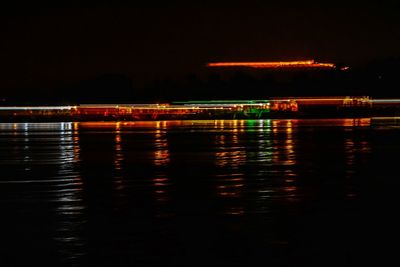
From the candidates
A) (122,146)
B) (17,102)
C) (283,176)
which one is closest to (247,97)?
(17,102)

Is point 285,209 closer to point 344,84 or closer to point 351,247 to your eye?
point 351,247

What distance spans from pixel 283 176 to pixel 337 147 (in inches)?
535

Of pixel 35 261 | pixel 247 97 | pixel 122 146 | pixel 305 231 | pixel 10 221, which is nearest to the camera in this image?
pixel 35 261

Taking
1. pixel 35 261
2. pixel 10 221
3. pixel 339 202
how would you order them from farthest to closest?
1. pixel 339 202
2. pixel 10 221
3. pixel 35 261

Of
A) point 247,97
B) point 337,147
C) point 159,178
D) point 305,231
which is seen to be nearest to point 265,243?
point 305,231

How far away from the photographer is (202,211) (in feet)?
51.8

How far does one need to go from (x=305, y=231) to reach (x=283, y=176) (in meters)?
9.42

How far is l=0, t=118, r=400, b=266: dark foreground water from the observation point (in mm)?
11766

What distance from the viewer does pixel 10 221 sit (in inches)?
595

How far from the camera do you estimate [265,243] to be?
487 inches

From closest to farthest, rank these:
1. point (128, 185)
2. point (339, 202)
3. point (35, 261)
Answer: point (35, 261)
point (339, 202)
point (128, 185)

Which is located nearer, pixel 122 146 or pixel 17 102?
pixel 122 146

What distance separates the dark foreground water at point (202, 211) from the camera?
11.8 metres

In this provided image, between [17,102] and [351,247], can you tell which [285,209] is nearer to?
[351,247]
